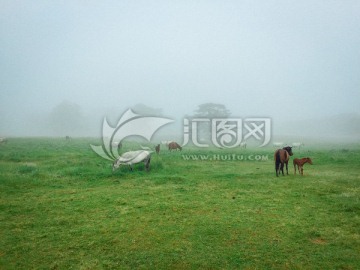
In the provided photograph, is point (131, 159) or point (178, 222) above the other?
point (131, 159)

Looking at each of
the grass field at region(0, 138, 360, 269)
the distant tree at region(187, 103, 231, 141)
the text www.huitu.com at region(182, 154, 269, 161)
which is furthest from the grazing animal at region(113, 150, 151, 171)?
the distant tree at region(187, 103, 231, 141)

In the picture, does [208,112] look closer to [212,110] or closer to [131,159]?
[212,110]

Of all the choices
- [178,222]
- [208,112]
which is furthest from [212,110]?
[178,222]

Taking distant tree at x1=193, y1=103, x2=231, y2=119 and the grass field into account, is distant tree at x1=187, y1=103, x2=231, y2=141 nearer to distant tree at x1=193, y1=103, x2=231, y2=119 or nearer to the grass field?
distant tree at x1=193, y1=103, x2=231, y2=119

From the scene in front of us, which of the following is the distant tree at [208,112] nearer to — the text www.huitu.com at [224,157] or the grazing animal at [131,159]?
the text www.huitu.com at [224,157]

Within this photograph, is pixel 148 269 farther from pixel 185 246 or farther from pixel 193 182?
pixel 193 182

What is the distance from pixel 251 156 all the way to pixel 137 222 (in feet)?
62.5

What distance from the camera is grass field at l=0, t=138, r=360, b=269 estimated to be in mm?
5988

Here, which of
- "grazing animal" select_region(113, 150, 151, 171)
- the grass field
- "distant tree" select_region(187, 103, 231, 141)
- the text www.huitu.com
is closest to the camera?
the grass field

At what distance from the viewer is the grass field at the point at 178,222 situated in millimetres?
5988

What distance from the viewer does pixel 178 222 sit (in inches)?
A: 324

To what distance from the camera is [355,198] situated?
10.1m

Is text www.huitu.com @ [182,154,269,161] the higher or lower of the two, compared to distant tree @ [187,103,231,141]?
lower

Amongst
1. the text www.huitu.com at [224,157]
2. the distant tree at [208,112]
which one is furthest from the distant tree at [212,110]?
the text www.huitu.com at [224,157]
